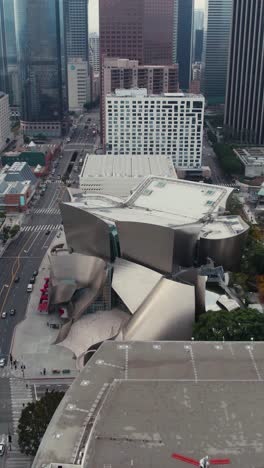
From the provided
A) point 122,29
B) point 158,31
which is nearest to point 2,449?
point 122,29

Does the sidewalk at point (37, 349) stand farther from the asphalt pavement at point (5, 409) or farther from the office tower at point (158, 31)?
the office tower at point (158, 31)

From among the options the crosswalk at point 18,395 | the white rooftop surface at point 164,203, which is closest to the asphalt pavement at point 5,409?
the crosswalk at point 18,395

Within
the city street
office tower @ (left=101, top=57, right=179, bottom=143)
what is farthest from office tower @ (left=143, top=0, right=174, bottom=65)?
the city street

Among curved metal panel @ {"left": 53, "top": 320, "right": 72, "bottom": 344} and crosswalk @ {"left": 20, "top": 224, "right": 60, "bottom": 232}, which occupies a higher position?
curved metal panel @ {"left": 53, "top": 320, "right": 72, "bottom": 344}

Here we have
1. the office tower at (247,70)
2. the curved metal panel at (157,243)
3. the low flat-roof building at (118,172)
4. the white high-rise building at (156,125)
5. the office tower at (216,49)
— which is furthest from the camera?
the office tower at (216,49)

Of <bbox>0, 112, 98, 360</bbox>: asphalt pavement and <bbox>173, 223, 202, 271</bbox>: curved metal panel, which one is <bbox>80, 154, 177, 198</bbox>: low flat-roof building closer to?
<bbox>0, 112, 98, 360</bbox>: asphalt pavement

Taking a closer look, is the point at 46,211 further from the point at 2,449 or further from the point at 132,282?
the point at 2,449
